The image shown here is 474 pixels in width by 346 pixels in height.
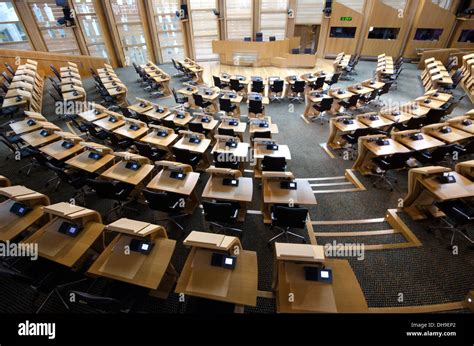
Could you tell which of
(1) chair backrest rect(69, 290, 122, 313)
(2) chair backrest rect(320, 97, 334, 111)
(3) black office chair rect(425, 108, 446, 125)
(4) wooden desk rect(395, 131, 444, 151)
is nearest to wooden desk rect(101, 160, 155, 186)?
(1) chair backrest rect(69, 290, 122, 313)

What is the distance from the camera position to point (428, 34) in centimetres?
1370

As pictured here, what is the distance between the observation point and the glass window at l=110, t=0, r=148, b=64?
13367mm

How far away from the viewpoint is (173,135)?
5.64 meters

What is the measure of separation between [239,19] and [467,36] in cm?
1371

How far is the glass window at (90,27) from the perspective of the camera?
12523 millimetres

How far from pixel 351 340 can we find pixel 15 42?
59.6ft

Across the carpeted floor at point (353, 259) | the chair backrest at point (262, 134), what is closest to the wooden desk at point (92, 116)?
the carpeted floor at point (353, 259)

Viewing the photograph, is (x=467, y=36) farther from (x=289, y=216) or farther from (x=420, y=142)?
(x=289, y=216)

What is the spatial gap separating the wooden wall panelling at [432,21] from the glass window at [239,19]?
385 inches

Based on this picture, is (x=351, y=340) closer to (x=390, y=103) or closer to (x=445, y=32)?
(x=390, y=103)

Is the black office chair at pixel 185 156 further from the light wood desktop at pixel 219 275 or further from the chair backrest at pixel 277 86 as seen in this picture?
the chair backrest at pixel 277 86

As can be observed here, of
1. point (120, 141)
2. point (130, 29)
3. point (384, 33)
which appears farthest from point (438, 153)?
point (130, 29)

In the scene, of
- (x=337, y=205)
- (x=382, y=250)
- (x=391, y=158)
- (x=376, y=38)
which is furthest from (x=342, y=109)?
(x=376, y=38)

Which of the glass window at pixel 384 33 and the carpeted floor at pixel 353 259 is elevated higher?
the glass window at pixel 384 33
